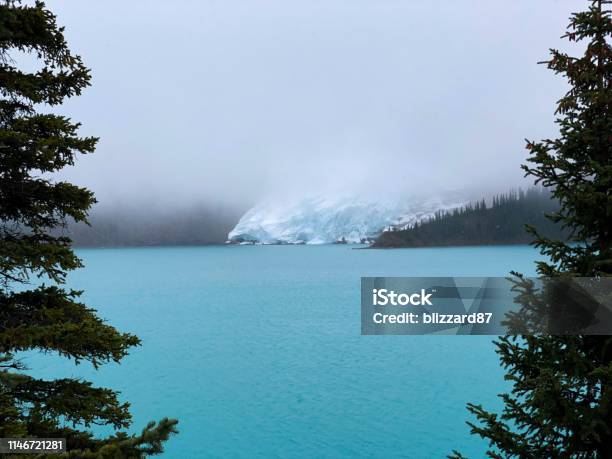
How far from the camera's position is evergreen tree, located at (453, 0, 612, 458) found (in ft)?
22.0

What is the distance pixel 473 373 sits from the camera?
1268 inches

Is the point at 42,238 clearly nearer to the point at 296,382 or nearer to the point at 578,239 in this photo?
the point at 578,239

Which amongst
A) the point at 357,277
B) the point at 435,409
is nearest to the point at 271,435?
the point at 435,409

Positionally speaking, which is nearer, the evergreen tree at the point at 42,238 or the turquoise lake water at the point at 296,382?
the evergreen tree at the point at 42,238

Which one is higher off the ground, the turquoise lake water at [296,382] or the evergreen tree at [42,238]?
the evergreen tree at [42,238]

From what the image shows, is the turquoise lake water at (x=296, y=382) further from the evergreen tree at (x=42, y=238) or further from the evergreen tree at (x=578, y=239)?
the evergreen tree at (x=42, y=238)

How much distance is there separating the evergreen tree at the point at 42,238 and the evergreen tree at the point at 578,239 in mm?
6815

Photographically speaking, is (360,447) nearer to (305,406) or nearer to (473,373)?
(305,406)

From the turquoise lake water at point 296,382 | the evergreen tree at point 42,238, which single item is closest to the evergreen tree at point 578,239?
the evergreen tree at point 42,238

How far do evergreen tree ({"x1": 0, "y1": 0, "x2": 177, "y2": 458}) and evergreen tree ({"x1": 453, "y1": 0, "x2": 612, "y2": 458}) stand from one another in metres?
6.82

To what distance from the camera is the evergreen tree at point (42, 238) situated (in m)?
5.69

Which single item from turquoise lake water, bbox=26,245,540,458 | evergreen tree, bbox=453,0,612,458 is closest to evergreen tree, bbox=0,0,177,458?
evergreen tree, bbox=453,0,612,458

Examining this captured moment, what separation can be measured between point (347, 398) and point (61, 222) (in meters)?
24.3

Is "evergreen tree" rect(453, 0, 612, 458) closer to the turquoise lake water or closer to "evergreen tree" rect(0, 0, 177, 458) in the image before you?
"evergreen tree" rect(0, 0, 177, 458)
